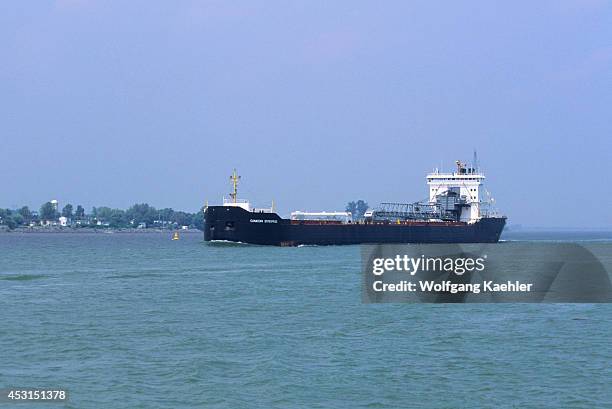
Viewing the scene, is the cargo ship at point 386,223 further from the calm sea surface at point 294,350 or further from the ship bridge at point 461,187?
the calm sea surface at point 294,350

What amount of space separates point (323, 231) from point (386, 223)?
11.7 metres

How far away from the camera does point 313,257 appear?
76125mm

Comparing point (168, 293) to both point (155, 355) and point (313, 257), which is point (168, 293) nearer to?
point (155, 355)

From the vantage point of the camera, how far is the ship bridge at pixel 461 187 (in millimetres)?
120688

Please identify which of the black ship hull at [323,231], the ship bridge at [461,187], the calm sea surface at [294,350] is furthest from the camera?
the ship bridge at [461,187]

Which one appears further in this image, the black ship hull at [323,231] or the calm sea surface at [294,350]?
the black ship hull at [323,231]

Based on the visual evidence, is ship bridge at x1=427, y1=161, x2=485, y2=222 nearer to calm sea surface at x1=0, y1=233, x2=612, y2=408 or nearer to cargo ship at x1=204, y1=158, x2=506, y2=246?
cargo ship at x1=204, y1=158, x2=506, y2=246

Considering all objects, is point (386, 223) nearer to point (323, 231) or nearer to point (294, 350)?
point (323, 231)

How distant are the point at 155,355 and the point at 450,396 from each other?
912cm

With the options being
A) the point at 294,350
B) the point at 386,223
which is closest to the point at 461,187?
the point at 386,223

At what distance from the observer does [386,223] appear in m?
108

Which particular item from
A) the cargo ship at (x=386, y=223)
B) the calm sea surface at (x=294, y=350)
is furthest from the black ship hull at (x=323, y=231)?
the calm sea surface at (x=294, y=350)

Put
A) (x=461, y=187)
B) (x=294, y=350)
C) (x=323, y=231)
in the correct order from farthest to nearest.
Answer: (x=461, y=187)
(x=323, y=231)
(x=294, y=350)

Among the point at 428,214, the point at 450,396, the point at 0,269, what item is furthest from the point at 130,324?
the point at 428,214
